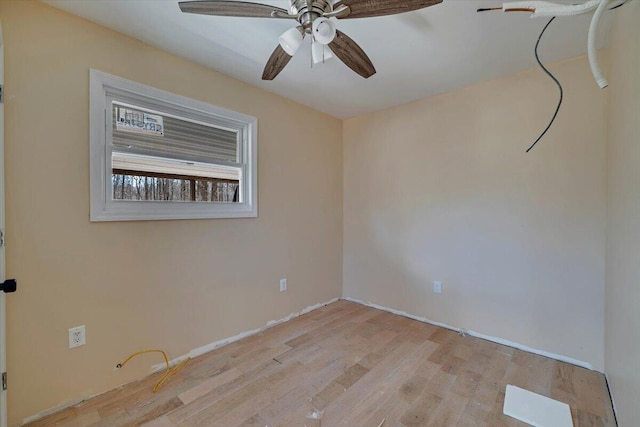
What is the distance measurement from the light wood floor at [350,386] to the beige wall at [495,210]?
0.32 metres

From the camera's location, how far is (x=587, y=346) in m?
2.01

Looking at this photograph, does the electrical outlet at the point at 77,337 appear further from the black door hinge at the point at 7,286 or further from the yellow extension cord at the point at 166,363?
the black door hinge at the point at 7,286

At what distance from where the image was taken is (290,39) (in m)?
1.38

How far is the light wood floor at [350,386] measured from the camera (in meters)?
1.55

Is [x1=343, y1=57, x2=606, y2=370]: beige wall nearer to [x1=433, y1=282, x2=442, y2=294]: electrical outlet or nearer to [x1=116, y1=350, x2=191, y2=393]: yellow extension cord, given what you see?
[x1=433, y1=282, x2=442, y2=294]: electrical outlet

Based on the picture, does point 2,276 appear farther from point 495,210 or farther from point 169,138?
point 495,210

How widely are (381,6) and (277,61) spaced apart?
2.24 feet

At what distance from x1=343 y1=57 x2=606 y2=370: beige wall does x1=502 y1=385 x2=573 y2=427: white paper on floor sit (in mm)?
650

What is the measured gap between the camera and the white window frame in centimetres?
172

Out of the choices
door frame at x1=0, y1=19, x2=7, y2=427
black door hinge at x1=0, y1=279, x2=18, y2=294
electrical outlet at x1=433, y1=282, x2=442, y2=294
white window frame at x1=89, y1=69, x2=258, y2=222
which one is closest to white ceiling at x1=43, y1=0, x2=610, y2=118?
white window frame at x1=89, y1=69, x2=258, y2=222

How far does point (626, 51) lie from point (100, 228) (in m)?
3.04

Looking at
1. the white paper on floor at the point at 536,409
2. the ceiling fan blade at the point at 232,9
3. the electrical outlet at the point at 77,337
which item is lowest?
the white paper on floor at the point at 536,409

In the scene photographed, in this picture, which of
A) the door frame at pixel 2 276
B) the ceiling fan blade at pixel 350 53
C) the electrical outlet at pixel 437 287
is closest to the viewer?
the door frame at pixel 2 276

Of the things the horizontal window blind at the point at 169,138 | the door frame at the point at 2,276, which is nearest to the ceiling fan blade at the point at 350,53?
the horizontal window blind at the point at 169,138
